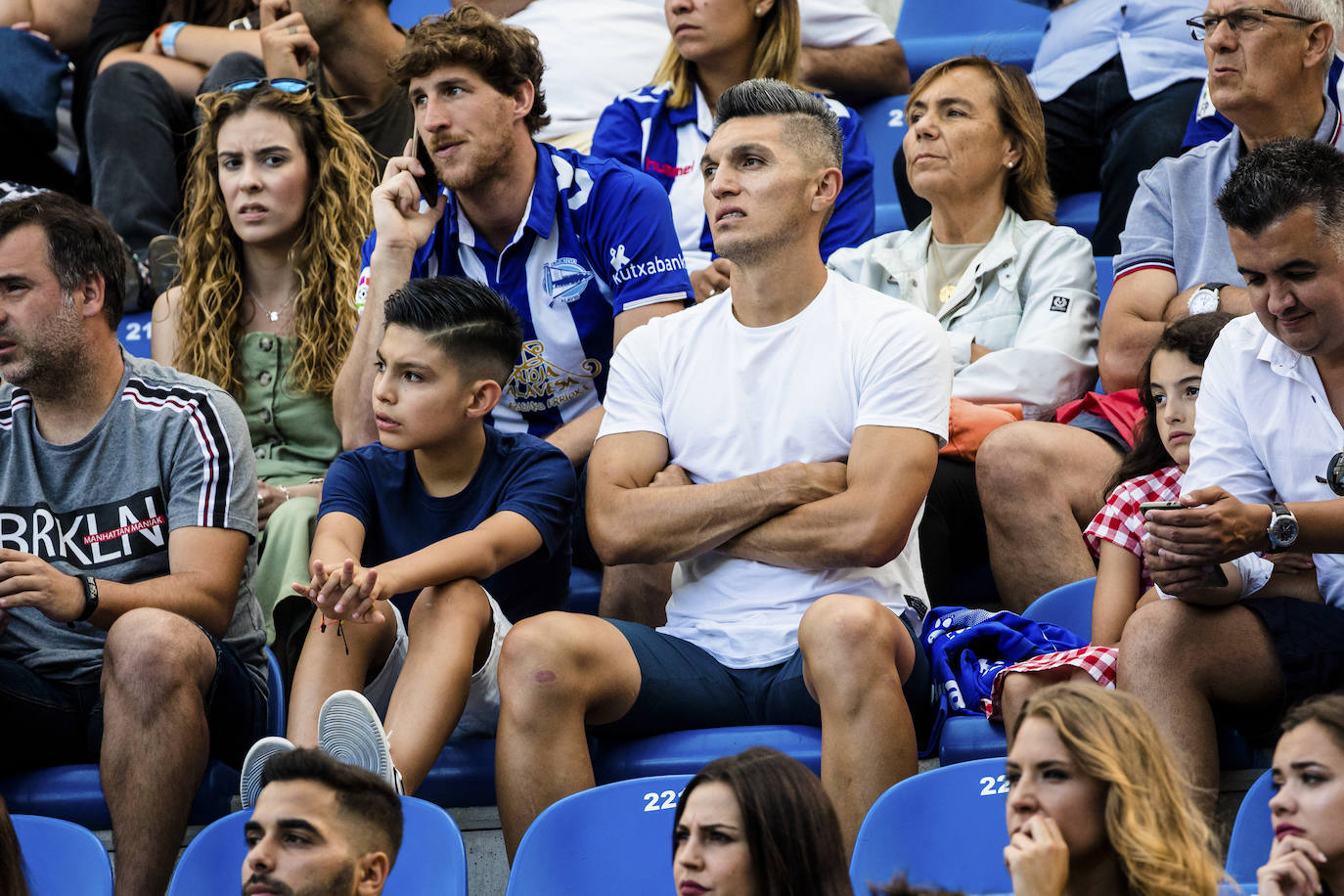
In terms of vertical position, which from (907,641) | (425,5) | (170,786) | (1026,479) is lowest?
(170,786)

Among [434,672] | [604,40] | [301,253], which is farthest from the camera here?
[604,40]

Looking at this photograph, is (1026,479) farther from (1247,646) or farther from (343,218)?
(343,218)

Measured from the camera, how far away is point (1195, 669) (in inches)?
95.0

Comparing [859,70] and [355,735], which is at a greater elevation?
[859,70]

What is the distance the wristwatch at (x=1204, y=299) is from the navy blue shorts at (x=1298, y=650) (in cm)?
89

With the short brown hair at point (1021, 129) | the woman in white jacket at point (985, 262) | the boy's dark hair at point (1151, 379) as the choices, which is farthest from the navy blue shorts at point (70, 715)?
the short brown hair at point (1021, 129)

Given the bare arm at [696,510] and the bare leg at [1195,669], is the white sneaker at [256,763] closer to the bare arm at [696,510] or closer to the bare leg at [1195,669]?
the bare arm at [696,510]

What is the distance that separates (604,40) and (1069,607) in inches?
108

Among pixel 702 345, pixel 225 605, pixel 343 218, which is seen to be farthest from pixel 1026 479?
pixel 343 218

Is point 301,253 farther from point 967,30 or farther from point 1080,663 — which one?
point 967,30

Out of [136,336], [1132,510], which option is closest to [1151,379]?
[1132,510]

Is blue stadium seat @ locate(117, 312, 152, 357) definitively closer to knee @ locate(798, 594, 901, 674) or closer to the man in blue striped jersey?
the man in blue striped jersey

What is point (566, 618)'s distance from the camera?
8.55 ft

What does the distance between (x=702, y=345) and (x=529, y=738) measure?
858mm
